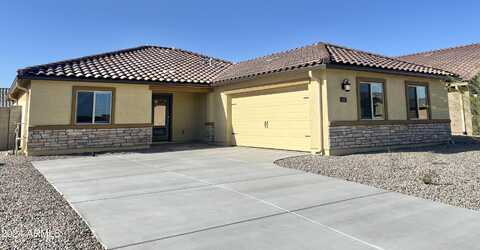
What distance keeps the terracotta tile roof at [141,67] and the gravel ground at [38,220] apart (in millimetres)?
6462

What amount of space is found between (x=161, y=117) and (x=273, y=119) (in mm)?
6344

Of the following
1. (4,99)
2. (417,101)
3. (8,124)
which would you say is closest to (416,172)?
(417,101)

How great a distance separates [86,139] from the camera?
11.6m

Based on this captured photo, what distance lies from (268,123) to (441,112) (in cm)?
830

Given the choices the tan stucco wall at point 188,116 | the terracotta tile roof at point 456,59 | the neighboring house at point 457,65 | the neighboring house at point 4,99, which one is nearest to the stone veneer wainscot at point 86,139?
the tan stucco wall at point 188,116

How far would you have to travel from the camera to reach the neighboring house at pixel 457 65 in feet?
53.3

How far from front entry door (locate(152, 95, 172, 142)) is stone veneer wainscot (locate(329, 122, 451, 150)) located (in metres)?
8.79

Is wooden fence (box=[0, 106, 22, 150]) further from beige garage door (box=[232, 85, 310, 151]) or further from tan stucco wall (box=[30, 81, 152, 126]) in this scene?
beige garage door (box=[232, 85, 310, 151])

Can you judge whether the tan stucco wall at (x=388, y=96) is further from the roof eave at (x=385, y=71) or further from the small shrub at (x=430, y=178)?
the small shrub at (x=430, y=178)

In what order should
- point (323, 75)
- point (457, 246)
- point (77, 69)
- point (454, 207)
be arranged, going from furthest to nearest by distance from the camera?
point (77, 69)
point (323, 75)
point (454, 207)
point (457, 246)

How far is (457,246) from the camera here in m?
3.05

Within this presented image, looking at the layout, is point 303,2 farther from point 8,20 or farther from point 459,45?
point 459,45

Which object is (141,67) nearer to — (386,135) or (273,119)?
(273,119)

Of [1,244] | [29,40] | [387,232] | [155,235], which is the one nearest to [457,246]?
[387,232]
